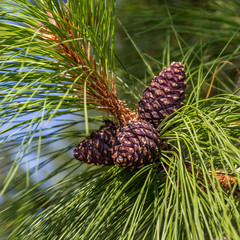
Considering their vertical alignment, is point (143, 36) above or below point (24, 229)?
above

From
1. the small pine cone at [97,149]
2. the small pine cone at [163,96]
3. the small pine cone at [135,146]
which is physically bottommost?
the small pine cone at [97,149]

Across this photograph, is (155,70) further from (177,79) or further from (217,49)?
(177,79)

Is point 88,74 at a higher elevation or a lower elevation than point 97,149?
higher

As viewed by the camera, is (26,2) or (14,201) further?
(14,201)

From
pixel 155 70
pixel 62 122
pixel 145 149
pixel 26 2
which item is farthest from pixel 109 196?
pixel 155 70
